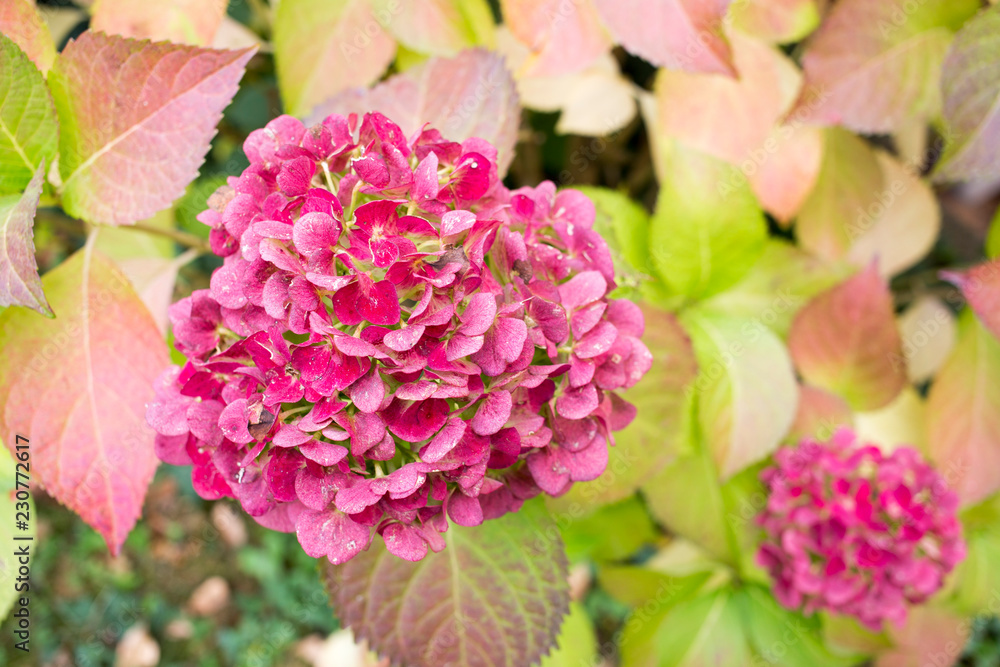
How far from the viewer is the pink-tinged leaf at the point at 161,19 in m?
0.94

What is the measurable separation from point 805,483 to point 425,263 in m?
0.89

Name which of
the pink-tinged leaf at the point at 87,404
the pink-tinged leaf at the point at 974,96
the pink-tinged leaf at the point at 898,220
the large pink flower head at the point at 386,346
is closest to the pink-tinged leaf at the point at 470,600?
the large pink flower head at the point at 386,346

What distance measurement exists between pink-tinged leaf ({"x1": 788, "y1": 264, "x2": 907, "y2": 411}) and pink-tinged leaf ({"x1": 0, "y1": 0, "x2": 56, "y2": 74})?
4.14ft

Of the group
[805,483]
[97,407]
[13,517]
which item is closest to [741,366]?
[805,483]

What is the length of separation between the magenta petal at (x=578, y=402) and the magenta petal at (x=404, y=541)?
0.19m

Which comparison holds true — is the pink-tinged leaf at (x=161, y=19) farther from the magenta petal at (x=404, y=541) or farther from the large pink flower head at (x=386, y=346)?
the magenta petal at (x=404, y=541)

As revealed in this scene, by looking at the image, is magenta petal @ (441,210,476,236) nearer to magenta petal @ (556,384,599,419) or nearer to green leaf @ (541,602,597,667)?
magenta petal @ (556,384,599,419)

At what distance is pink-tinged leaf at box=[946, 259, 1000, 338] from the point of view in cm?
106

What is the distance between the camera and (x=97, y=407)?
2.71 feet

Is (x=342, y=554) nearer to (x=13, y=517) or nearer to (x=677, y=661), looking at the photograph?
(x=13, y=517)

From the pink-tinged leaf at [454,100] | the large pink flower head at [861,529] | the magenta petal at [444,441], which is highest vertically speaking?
the pink-tinged leaf at [454,100]

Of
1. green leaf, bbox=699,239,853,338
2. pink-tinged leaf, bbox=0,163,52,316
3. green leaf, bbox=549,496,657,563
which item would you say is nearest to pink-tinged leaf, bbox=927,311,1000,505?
green leaf, bbox=699,239,853,338

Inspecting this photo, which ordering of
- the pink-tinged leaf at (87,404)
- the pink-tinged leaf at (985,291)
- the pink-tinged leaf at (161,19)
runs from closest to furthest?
the pink-tinged leaf at (87,404), the pink-tinged leaf at (161,19), the pink-tinged leaf at (985,291)

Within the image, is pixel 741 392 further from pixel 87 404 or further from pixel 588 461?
pixel 87 404
